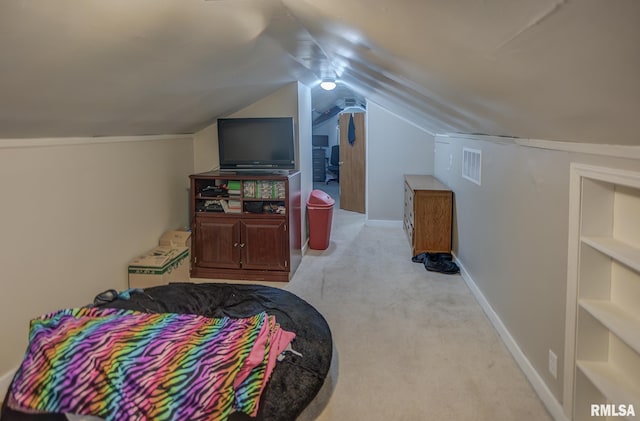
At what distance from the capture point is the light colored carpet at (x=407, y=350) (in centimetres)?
228

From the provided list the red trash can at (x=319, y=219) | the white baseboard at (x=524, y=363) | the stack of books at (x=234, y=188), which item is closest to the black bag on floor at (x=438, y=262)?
the white baseboard at (x=524, y=363)

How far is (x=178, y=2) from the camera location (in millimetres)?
1864

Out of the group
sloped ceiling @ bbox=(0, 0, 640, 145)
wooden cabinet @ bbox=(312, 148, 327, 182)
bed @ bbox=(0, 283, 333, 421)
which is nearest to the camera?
sloped ceiling @ bbox=(0, 0, 640, 145)

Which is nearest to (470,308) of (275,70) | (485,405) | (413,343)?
(413,343)

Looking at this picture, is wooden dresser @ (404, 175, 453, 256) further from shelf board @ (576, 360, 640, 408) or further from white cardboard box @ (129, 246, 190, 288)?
shelf board @ (576, 360, 640, 408)

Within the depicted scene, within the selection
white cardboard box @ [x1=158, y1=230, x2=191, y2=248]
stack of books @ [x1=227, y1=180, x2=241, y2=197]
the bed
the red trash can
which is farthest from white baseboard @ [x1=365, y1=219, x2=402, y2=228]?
the bed

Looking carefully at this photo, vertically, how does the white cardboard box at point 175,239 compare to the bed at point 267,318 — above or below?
above

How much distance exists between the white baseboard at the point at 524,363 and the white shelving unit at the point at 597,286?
0.15 metres

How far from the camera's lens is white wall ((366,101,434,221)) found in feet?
21.0

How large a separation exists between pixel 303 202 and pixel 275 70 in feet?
5.60

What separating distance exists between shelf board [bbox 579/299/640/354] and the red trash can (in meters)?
3.48

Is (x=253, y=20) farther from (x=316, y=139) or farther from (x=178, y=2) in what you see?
(x=316, y=139)

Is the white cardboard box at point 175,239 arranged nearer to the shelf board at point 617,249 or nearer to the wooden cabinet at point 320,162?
the shelf board at point 617,249

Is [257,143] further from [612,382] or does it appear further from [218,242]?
[612,382]
